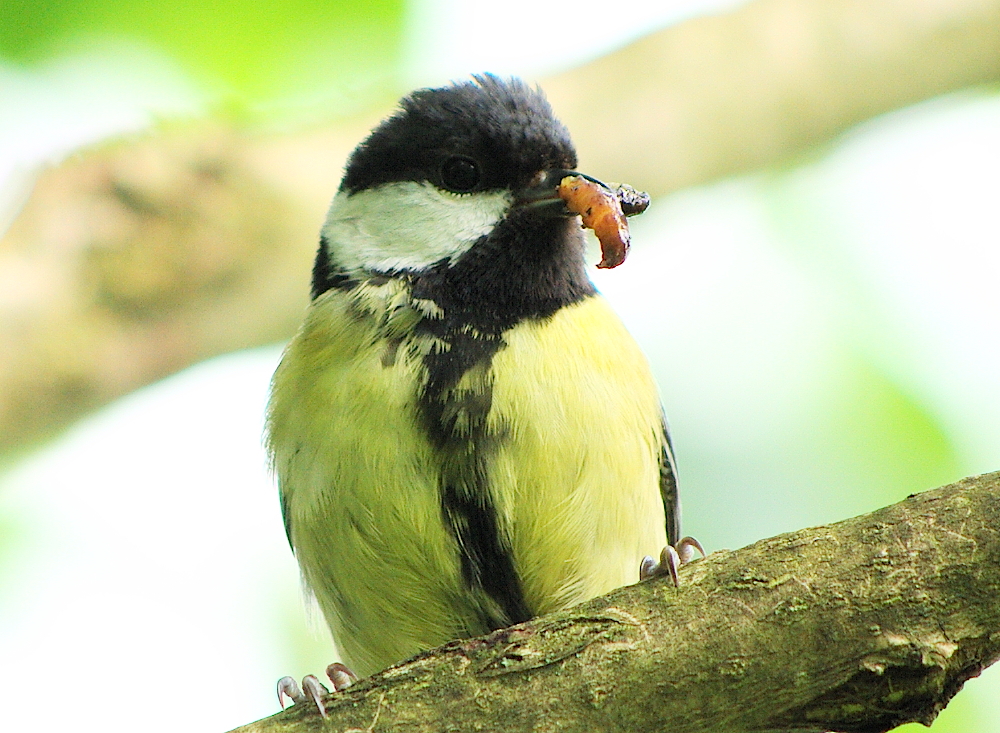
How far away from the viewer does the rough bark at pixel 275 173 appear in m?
3.33

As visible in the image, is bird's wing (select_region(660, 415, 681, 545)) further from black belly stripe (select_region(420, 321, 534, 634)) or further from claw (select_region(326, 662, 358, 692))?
claw (select_region(326, 662, 358, 692))

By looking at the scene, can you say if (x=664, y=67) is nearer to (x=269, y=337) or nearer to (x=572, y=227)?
(x=572, y=227)

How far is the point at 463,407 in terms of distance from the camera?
259 cm

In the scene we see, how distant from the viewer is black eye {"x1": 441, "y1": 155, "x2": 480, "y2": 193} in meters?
2.92

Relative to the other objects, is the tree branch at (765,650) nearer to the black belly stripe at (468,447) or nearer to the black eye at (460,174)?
the black belly stripe at (468,447)

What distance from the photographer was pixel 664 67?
3953 millimetres

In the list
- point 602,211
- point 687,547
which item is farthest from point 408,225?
point 687,547

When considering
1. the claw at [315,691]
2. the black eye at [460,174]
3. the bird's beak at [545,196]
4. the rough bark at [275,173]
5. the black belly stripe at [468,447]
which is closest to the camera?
the claw at [315,691]

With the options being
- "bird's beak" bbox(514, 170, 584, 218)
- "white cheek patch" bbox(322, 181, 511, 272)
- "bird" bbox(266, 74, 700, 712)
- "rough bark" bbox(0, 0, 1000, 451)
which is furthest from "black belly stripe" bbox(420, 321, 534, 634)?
"rough bark" bbox(0, 0, 1000, 451)

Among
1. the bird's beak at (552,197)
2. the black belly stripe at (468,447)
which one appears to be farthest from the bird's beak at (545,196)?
the black belly stripe at (468,447)

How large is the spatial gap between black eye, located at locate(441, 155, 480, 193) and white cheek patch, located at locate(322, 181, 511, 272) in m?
0.03

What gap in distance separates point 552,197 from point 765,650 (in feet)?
4.42

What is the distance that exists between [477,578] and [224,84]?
7.01ft

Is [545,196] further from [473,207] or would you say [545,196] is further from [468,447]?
[468,447]
